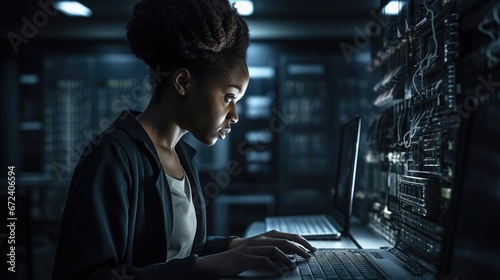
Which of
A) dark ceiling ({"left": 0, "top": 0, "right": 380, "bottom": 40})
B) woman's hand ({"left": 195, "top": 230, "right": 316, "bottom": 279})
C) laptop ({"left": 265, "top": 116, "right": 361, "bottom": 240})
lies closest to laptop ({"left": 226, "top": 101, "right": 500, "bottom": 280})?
woman's hand ({"left": 195, "top": 230, "right": 316, "bottom": 279})

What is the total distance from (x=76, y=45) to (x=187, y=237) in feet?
12.4

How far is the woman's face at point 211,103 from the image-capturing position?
1.07 meters

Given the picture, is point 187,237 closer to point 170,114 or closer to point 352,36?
point 170,114

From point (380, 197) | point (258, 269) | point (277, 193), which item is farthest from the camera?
point (277, 193)

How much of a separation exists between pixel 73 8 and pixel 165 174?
11.0 feet

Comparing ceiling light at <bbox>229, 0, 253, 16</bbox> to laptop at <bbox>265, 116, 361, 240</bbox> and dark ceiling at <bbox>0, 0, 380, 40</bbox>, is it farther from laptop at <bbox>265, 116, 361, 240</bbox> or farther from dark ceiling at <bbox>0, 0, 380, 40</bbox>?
laptop at <bbox>265, 116, 361, 240</bbox>

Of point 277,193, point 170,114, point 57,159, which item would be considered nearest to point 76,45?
point 57,159

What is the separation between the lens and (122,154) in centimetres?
93

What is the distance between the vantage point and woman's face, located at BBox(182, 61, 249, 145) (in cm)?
107

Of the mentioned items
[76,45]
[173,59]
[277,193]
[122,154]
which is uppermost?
[76,45]

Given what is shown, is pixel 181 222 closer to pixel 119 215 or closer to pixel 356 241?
pixel 119 215
